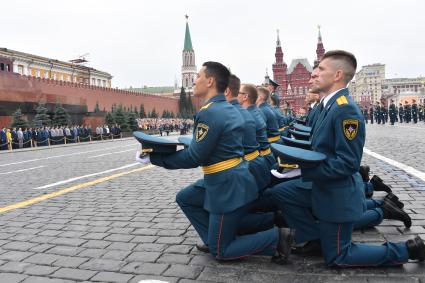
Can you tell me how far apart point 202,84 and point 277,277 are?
1.68m

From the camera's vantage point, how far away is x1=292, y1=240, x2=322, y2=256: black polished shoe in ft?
11.3

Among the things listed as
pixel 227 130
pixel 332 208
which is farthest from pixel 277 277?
pixel 227 130

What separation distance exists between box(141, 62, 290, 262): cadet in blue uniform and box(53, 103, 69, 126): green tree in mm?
32332

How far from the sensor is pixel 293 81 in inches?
4013

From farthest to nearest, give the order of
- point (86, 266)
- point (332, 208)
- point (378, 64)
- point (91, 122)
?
point (378, 64)
point (91, 122)
point (86, 266)
point (332, 208)

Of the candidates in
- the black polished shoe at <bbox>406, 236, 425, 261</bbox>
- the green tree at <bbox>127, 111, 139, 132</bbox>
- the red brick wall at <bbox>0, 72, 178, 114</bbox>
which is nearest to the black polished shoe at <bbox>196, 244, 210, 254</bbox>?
the black polished shoe at <bbox>406, 236, 425, 261</bbox>

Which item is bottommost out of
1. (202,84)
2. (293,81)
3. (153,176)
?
(153,176)

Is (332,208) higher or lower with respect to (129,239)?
higher

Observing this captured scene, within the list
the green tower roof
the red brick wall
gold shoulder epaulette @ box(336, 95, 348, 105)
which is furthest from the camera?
the green tower roof

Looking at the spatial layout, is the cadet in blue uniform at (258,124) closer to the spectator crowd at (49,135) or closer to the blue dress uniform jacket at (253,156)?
the blue dress uniform jacket at (253,156)

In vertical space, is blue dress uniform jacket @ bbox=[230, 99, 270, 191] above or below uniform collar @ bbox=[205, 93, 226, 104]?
below

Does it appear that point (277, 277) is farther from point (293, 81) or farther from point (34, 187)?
point (293, 81)

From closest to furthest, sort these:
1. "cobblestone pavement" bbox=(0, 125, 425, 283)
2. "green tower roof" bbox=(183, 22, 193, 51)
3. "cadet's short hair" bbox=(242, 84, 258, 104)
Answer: "cobblestone pavement" bbox=(0, 125, 425, 283) → "cadet's short hair" bbox=(242, 84, 258, 104) → "green tower roof" bbox=(183, 22, 193, 51)

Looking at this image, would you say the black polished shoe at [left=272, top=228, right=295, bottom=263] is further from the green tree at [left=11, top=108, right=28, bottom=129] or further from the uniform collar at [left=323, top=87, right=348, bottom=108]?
the green tree at [left=11, top=108, right=28, bottom=129]
